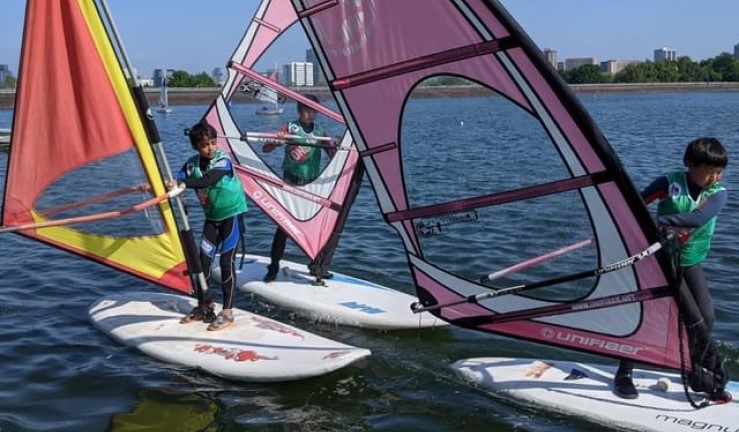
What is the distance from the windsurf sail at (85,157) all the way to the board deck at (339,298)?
145cm

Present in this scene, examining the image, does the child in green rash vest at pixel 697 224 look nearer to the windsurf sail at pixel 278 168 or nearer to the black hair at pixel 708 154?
the black hair at pixel 708 154

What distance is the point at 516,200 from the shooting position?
485cm

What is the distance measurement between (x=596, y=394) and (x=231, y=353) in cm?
273

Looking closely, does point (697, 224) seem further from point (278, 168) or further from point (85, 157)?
point (278, 168)

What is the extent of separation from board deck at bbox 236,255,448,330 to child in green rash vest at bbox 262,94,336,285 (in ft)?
0.46

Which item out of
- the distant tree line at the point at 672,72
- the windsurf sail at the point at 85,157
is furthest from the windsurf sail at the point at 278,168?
the distant tree line at the point at 672,72

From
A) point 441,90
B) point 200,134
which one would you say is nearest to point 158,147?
point 200,134

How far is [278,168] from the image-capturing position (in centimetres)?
848

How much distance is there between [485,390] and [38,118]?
408 cm

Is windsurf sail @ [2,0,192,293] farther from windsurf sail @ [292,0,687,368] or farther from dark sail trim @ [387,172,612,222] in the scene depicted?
dark sail trim @ [387,172,612,222]

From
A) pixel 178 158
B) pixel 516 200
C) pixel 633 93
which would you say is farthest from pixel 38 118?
pixel 633 93

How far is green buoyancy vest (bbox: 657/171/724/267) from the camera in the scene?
459 centimetres

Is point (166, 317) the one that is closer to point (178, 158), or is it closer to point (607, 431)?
point (607, 431)

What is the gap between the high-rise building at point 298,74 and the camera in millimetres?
8141
